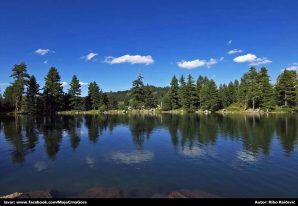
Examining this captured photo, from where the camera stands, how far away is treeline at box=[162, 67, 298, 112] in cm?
10788

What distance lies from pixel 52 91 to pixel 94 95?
23.1 metres

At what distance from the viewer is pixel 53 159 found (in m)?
31.3

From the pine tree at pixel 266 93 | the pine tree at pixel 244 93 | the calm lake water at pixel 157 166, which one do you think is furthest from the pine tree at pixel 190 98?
the calm lake water at pixel 157 166

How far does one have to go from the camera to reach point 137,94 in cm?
14462

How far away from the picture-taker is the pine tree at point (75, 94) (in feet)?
Answer: 439

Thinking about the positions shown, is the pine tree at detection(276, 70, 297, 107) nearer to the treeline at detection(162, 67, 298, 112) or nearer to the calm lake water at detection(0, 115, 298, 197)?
the treeline at detection(162, 67, 298, 112)

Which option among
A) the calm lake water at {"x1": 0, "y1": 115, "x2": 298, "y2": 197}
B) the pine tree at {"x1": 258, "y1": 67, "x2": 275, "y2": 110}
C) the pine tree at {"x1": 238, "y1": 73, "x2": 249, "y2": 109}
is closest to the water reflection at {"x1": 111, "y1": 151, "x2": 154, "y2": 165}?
the calm lake water at {"x1": 0, "y1": 115, "x2": 298, "y2": 197}

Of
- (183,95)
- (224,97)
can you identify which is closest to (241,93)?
(224,97)

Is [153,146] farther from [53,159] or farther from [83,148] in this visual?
[53,159]

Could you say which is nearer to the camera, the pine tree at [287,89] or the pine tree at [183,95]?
the pine tree at [287,89]

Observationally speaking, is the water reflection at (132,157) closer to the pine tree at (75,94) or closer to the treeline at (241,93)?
the treeline at (241,93)

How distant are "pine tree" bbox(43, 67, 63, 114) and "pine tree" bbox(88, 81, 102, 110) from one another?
58.8ft

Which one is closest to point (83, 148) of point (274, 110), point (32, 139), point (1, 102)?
point (32, 139)

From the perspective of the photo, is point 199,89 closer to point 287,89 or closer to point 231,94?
point 231,94
